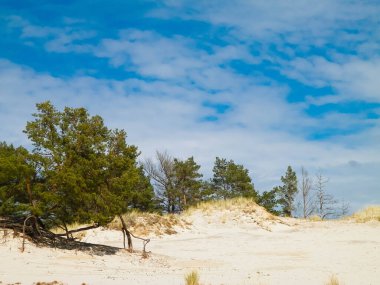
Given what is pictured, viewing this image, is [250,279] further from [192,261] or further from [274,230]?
[274,230]

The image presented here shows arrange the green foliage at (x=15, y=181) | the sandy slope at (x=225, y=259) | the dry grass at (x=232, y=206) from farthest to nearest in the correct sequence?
the dry grass at (x=232, y=206) → the green foliage at (x=15, y=181) → the sandy slope at (x=225, y=259)

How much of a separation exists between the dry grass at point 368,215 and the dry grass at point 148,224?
11666 mm

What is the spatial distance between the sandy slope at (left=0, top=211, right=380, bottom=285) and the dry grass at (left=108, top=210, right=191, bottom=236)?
716 mm

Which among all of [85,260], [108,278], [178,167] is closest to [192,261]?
[85,260]

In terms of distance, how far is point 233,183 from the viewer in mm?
48500

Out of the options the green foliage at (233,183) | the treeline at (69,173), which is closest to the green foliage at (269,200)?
the green foliage at (233,183)

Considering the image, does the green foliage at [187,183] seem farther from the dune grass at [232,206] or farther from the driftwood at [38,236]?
the driftwood at [38,236]

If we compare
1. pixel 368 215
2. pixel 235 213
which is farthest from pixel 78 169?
pixel 368 215

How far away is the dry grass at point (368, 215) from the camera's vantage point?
29.0 m

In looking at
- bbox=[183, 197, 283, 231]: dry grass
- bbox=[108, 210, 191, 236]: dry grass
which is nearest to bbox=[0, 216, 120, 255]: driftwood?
bbox=[108, 210, 191, 236]: dry grass

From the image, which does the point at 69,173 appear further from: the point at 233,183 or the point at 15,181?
the point at 233,183

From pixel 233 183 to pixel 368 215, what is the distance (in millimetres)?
19729

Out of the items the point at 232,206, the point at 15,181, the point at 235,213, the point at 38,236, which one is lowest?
the point at 38,236

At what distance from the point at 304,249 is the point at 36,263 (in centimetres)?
1250
